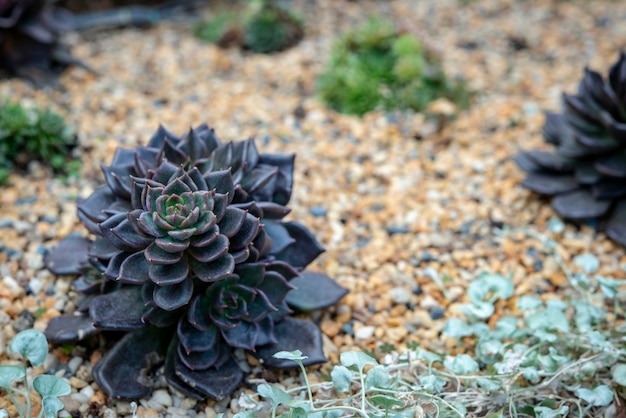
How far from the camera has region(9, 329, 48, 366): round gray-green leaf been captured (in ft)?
6.42

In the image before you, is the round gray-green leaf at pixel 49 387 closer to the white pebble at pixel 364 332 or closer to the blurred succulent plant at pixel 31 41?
the white pebble at pixel 364 332

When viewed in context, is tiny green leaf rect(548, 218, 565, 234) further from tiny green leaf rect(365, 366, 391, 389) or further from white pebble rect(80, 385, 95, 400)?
white pebble rect(80, 385, 95, 400)

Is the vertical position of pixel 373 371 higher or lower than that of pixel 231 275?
lower

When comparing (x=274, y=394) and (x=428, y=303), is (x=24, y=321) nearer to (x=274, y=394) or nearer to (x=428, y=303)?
(x=274, y=394)

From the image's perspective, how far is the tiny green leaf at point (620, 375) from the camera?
80.4 inches

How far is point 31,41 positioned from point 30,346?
7.73ft

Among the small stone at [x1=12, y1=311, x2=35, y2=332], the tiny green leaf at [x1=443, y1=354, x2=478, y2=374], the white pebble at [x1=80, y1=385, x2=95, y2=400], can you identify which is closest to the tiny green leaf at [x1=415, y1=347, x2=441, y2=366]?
the tiny green leaf at [x1=443, y1=354, x2=478, y2=374]

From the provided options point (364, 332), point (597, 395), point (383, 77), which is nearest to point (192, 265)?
point (364, 332)

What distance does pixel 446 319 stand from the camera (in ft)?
8.33

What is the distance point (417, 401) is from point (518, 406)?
1.20 feet

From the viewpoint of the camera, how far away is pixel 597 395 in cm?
203

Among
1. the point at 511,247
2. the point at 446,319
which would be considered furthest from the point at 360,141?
the point at 446,319

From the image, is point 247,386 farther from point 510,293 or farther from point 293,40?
point 293,40

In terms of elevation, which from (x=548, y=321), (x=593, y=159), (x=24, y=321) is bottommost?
(x=24, y=321)
